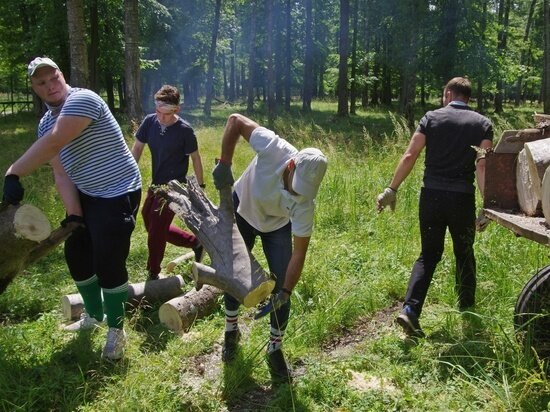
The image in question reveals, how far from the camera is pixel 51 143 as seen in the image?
2887 mm

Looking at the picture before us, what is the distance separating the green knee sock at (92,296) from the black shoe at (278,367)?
140 centimetres

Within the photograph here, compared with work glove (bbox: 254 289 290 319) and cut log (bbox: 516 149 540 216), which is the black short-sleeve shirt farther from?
work glove (bbox: 254 289 290 319)

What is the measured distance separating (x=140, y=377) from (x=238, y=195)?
1.31 metres

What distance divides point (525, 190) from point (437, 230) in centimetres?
106

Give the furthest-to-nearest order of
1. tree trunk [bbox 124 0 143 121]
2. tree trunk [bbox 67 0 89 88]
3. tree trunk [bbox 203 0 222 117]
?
tree trunk [bbox 203 0 222 117] < tree trunk [bbox 124 0 143 121] < tree trunk [bbox 67 0 89 88]

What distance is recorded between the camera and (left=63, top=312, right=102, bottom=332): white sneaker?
147 inches

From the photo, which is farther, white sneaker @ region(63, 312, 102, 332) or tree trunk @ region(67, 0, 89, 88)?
tree trunk @ region(67, 0, 89, 88)

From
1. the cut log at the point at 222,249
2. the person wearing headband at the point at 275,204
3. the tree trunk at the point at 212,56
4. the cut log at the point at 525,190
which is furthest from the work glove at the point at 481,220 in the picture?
the tree trunk at the point at 212,56

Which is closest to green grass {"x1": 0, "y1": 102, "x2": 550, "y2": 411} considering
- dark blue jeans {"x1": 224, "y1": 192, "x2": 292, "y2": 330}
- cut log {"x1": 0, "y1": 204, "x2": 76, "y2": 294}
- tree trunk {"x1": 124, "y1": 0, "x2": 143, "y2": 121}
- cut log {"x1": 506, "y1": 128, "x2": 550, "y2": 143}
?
dark blue jeans {"x1": 224, "y1": 192, "x2": 292, "y2": 330}

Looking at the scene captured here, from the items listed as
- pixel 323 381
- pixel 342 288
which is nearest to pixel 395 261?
pixel 342 288

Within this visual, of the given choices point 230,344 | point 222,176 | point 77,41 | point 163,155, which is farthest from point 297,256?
point 77,41

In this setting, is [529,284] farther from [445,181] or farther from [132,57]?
[132,57]

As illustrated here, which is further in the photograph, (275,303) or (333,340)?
(333,340)

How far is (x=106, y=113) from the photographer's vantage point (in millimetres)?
3166
